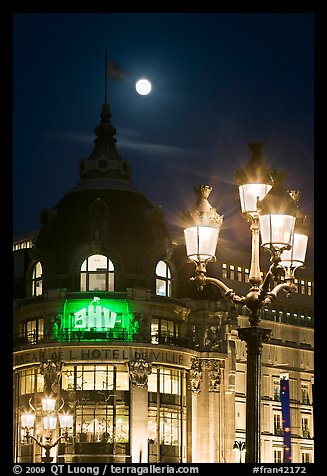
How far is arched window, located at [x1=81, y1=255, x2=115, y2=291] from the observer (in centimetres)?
8812

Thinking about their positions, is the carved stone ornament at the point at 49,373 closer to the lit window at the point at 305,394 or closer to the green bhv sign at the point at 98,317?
the green bhv sign at the point at 98,317

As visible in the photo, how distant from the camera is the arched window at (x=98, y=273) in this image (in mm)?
88125

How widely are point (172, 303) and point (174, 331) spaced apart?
2.22 meters

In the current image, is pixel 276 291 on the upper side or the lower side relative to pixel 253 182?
lower

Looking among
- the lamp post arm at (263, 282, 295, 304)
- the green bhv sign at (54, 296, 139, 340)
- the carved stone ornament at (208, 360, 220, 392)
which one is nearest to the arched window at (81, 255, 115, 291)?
the green bhv sign at (54, 296, 139, 340)

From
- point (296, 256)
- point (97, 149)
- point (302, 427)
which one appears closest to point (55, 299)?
point (97, 149)

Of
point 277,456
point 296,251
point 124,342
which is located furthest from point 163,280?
point 296,251

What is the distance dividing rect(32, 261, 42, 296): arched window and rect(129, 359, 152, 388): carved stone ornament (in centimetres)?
1038

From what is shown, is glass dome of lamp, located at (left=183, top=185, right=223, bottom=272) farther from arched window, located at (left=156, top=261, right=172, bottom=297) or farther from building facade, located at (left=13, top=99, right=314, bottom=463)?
arched window, located at (left=156, top=261, right=172, bottom=297)

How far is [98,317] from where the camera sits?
86.9 metres

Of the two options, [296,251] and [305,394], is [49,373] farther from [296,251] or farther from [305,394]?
[296,251]

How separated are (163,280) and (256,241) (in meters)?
71.3

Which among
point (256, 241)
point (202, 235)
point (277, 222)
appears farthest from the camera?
point (202, 235)
